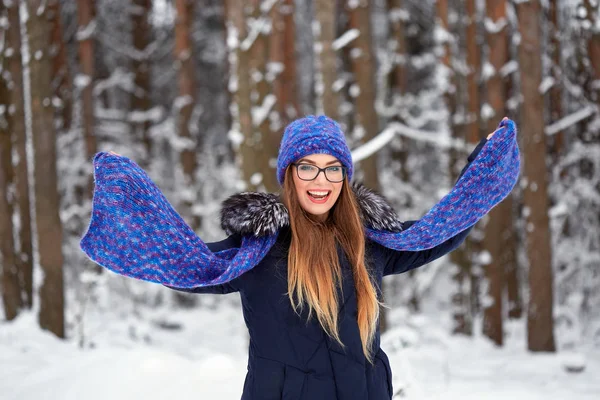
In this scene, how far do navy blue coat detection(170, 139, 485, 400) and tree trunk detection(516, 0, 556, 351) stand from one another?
6.44 meters

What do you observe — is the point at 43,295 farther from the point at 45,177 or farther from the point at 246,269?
the point at 246,269

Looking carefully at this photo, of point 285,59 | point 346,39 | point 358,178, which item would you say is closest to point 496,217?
point 358,178

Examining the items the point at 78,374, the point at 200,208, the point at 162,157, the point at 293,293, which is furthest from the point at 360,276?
the point at 162,157

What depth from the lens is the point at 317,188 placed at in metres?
2.48

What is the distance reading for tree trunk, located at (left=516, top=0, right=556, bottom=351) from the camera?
319 inches

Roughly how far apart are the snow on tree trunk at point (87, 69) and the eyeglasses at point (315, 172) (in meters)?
10.4

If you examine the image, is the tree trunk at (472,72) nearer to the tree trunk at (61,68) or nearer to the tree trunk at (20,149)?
the tree trunk at (61,68)

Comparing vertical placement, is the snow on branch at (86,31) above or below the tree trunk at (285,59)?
above

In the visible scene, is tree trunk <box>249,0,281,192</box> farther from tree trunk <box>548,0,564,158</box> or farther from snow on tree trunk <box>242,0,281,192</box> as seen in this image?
tree trunk <box>548,0,564,158</box>

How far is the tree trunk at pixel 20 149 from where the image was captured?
28.3ft

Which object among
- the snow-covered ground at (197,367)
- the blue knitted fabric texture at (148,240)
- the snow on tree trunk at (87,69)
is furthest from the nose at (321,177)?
the snow on tree trunk at (87,69)

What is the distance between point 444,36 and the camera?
1105 centimetres

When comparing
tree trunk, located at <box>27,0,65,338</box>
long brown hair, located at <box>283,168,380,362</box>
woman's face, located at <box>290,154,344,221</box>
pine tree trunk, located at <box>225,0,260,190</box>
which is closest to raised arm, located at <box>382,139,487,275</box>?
long brown hair, located at <box>283,168,380,362</box>

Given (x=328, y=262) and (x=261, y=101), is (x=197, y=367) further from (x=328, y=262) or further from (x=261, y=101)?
(x=261, y=101)
